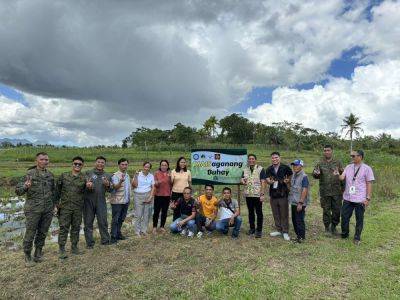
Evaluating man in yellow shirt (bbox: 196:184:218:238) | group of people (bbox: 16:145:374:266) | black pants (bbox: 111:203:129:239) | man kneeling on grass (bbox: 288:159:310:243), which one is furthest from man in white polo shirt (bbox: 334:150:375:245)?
black pants (bbox: 111:203:129:239)

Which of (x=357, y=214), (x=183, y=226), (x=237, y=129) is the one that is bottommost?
(x=183, y=226)

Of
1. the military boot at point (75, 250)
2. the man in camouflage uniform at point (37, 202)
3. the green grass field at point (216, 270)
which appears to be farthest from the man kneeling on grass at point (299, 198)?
the man in camouflage uniform at point (37, 202)

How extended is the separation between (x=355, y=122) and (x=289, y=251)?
6155cm

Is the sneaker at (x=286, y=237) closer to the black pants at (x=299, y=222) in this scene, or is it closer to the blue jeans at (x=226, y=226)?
the black pants at (x=299, y=222)

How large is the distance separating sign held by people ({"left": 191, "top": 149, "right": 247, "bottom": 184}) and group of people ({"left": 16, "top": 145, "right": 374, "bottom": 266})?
1.19 ft

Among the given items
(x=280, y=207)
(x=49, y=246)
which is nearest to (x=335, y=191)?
(x=280, y=207)

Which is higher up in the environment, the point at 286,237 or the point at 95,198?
the point at 95,198

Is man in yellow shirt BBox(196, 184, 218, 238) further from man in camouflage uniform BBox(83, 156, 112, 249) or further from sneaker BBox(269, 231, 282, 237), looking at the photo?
man in camouflage uniform BBox(83, 156, 112, 249)

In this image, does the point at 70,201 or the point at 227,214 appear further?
the point at 227,214

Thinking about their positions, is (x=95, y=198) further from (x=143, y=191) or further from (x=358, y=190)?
(x=358, y=190)

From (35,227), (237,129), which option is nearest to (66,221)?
(35,227)

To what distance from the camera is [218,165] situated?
353 inches

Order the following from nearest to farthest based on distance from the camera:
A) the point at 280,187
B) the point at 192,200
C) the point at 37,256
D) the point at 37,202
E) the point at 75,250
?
the point at 37,202 → the point at 37,256 → the point at 75,250 → the point at 280,187 → the point at 192,200

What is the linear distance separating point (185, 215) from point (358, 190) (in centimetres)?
391
